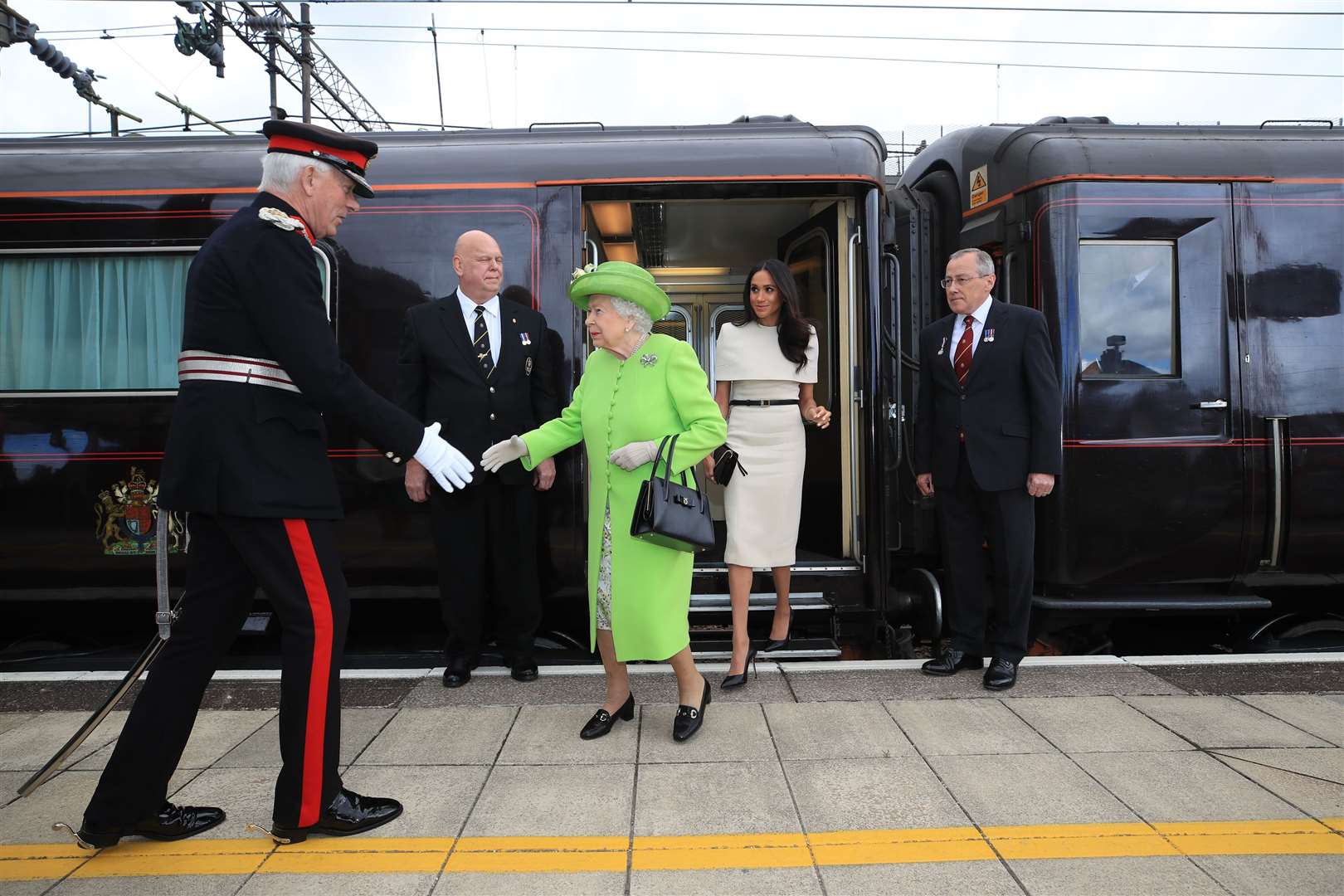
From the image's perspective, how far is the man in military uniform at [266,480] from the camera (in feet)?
8.21

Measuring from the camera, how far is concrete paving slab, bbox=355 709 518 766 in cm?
329

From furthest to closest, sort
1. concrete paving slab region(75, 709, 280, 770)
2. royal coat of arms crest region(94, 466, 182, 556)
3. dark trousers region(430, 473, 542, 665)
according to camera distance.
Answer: royal coat of arms crest region(94, 466, 182, 556) → dark trousers region(430, 473, 542, 665) → concrete paving slab region(75, 709, 280, 770)

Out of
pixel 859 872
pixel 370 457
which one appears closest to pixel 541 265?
pixel 370 457

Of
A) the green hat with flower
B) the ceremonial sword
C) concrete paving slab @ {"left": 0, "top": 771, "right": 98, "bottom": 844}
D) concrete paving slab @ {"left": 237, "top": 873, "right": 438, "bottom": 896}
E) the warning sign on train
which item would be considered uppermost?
the warning sign on train

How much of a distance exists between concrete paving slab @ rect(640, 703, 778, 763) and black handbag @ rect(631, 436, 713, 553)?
0.77 m

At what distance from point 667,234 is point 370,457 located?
338cm

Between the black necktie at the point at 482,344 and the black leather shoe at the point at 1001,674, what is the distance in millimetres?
2747

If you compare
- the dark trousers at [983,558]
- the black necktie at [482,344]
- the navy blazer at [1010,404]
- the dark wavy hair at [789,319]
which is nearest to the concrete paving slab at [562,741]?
the black necktie at [482,344]

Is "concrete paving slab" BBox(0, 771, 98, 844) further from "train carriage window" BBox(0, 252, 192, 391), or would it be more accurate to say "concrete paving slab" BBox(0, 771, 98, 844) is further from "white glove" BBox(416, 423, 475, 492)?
"train carriage window" BBox(0, 252, 192, 391)

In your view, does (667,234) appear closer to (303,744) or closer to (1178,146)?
(1178,146)

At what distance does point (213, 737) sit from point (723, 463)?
95.9 inches

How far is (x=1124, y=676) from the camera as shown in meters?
4.15

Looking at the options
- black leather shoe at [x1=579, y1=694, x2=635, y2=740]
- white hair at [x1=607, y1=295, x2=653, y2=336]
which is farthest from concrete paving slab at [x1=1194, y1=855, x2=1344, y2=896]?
white hair at [x1=607, y1=295, x2=653, y2=336]

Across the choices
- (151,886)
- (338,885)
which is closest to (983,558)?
(338,885)
